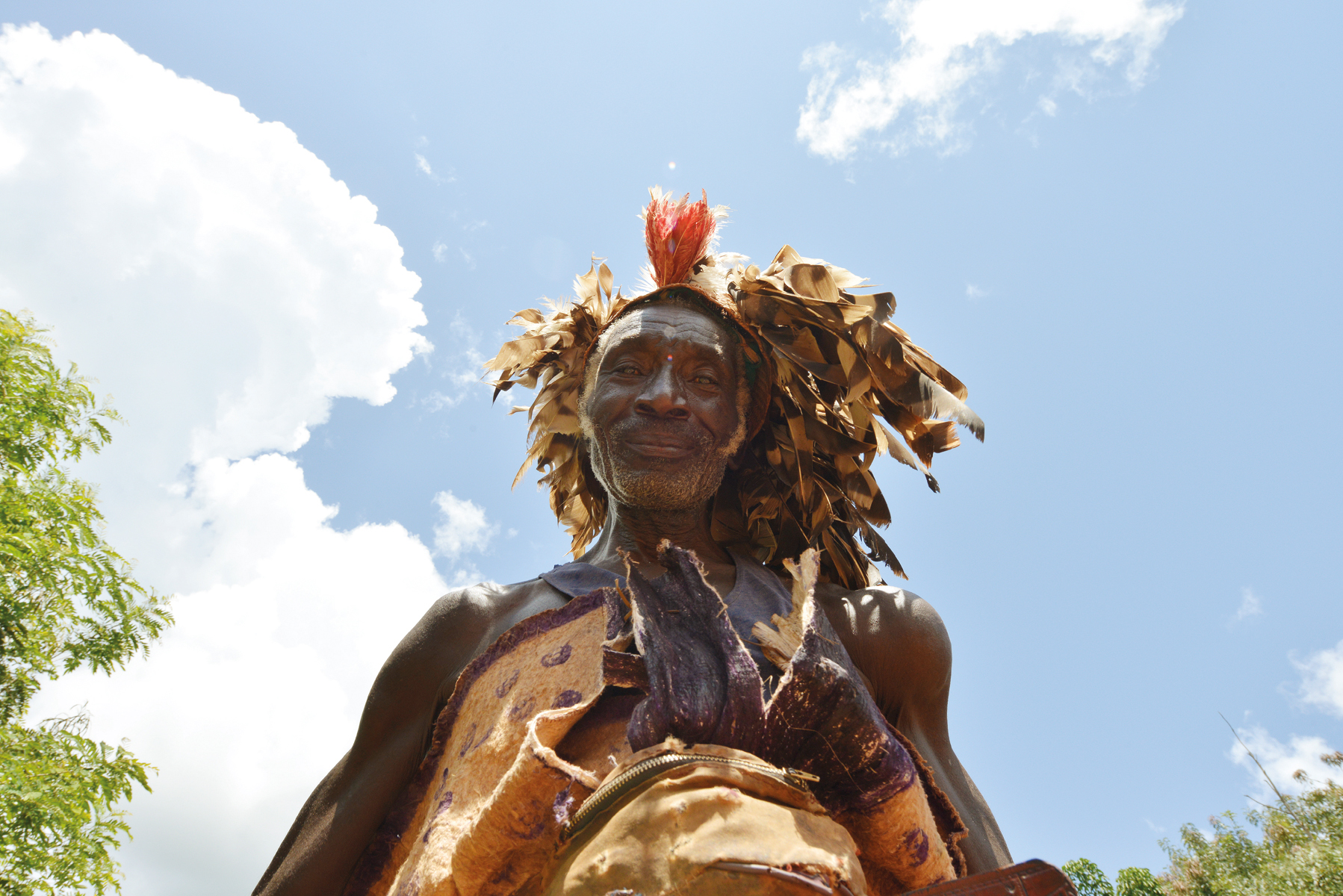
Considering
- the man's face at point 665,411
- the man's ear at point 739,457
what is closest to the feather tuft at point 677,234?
the man's face at point 665,411

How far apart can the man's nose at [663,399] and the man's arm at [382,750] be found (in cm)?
69

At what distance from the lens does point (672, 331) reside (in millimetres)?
2561

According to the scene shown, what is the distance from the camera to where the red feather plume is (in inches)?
117

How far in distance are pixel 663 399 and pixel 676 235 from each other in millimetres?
884

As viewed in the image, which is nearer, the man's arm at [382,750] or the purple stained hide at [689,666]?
the purple stained hide at [689,666]

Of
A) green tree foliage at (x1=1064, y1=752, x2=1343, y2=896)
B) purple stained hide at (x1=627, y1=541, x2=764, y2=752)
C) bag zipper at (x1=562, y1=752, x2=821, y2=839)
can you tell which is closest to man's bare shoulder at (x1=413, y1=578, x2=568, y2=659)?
purple stained hide at (x1=627, y1=541, x2=764, y2=752)

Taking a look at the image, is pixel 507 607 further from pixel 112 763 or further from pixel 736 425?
Answer: pixel 112 763

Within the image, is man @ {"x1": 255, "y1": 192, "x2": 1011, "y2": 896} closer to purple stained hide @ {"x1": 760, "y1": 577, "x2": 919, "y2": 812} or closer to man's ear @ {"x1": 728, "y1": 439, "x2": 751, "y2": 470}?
man's ear @ {"x1": 728, "y1": 439, "x2": 751, "y2": 470}

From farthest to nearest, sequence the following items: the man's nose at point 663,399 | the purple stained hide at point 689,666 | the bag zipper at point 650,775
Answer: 1. the man's nose at point 663,399
2. the purple stained hide at point 689,666
3. the bag zipper at point 650,775

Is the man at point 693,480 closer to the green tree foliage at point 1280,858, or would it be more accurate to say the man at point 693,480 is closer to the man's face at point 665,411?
the man's face at point 665,411

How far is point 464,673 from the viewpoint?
2.07 meters

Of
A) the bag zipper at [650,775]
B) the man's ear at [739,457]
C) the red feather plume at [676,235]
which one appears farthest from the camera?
the red feather plume at [676,235]

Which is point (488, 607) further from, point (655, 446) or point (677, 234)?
point (677, 234)

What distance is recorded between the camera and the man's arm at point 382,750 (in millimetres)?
1998
